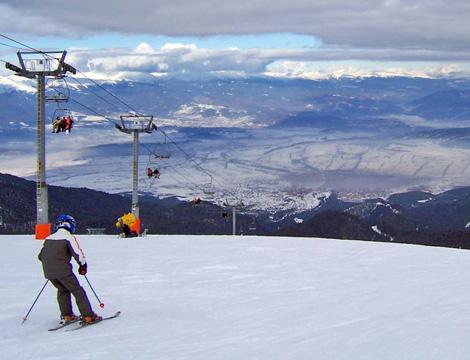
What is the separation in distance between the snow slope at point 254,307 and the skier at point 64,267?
0.41 m

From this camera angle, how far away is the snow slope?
8672 mm

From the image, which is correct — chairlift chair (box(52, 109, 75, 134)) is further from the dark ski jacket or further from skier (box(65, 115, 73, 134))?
the dark ski jacket

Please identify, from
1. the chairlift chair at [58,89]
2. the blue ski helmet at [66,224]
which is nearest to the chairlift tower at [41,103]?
the chairlift chair at [58,89]

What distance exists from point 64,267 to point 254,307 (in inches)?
133

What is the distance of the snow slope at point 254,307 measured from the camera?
8.67 metres

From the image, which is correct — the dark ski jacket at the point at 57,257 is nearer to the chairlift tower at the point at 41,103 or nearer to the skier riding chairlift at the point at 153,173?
the chairlift tower at the point at 41,103

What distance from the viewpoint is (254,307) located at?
12.0 meters

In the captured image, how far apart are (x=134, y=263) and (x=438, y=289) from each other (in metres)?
8.54

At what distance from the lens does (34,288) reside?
46.3ft

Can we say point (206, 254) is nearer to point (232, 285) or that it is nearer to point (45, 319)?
point (232, 285)

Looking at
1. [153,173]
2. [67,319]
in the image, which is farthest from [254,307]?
[153,173]

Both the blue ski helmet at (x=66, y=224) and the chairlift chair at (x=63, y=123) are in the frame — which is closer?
the blue ski helmet at (x=66, y=224)

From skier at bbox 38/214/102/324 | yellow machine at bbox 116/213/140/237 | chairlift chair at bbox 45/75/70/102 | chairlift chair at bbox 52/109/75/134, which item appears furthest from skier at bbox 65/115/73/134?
skier at bbox 38/214/102/324

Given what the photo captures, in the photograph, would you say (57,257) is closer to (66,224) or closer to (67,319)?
(66,224)
